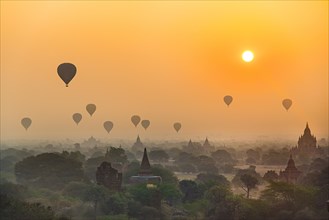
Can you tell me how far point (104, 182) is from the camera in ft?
176

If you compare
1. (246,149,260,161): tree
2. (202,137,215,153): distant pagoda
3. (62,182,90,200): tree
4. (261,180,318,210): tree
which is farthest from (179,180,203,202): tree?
(202,137,215,153): distant pagoda

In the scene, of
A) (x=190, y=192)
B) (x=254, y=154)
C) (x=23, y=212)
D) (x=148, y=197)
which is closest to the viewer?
(x=23, y=212)

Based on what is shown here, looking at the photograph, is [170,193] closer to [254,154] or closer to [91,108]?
[91,108]

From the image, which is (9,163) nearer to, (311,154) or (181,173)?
(181,173)

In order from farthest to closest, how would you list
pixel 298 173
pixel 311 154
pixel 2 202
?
pixel 311 154 → pixel 298 173 → pixel 2 202

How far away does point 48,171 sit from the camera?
69.3 meters

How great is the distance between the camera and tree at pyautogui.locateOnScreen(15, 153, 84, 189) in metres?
66.4

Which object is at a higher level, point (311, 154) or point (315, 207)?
point (311, 154)

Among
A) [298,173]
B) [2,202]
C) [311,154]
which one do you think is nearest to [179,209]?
[2,202]

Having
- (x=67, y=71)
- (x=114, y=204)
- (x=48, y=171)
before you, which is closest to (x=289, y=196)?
(x=114, y=204)

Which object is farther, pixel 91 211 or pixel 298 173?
pixel 298 173

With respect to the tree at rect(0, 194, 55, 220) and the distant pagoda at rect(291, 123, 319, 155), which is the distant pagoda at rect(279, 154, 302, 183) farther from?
the distant pagoda at rect(291, 123, 319, 155)

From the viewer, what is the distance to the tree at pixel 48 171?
66438mm

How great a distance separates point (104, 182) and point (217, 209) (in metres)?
15.0
